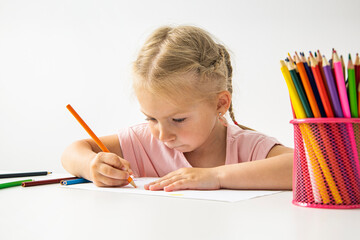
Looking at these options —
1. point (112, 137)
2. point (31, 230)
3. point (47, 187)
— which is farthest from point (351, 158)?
point (112, 137)

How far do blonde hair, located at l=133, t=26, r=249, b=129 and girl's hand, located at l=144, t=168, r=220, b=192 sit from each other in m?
0.21

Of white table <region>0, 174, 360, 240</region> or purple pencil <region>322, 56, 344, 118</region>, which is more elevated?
purple pencil <region>322, 56, 344, 118</region>

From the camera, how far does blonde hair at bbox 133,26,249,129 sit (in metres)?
0.91

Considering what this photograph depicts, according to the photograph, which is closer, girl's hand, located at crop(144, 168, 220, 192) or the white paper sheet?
the white paper sheet

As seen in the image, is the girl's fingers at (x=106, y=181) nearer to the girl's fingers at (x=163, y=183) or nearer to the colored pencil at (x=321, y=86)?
the girl's fingers at (x=163, y=183)

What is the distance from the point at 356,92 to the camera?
508 mm

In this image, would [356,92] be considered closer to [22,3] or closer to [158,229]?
[158,229]

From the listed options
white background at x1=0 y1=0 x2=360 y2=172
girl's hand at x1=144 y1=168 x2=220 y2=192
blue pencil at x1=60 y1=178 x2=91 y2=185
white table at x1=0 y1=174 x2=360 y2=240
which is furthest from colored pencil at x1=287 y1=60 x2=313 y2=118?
white background at x1=0 y1=0 x2=360 y2=172

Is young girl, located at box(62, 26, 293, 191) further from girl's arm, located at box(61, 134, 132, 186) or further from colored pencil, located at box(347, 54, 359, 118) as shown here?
colored pencil, located at box(347, 54, 359, 118)

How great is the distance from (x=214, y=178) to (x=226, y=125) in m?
0.39

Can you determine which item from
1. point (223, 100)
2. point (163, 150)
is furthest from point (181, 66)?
point (163, 150)

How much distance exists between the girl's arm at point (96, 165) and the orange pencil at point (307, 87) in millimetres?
386

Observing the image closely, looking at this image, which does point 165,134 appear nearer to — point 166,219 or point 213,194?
point 213,194

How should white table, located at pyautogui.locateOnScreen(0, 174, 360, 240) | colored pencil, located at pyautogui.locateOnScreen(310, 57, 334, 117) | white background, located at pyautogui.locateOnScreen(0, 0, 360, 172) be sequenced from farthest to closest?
white background, located at pyautogui.locateOnScreen(0, 0, 360, 172) < colored pencil, located at pyautogui.locateOnScreen(310, 57, 334, 117) < white table, located at pyautogui.locateOnScreen(0, 174, 360, 240)
